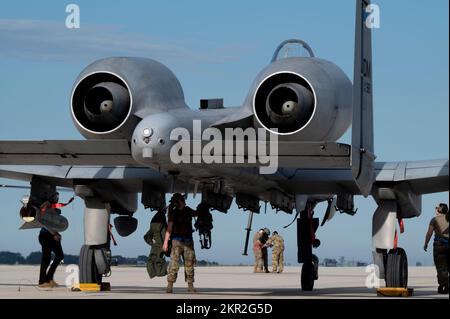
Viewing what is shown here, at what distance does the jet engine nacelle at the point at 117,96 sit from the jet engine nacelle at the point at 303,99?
1.51 m

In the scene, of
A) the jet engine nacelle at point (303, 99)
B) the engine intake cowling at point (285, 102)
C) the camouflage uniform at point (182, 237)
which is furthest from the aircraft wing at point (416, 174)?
the camouflage uniform at point (182, 237)

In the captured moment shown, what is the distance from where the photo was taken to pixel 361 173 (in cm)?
1394

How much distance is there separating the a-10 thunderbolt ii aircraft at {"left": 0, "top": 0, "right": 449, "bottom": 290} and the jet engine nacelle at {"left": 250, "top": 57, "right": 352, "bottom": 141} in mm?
16

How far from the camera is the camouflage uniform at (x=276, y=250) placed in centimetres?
3705

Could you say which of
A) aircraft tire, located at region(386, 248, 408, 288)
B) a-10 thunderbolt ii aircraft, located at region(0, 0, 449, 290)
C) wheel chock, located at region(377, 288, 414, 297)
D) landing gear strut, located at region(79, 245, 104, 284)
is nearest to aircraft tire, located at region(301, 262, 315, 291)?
a-10 thunderbolt ii aircraft, located at region(0, 0, 449, 290)

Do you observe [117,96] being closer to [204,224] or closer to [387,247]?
[204,224]

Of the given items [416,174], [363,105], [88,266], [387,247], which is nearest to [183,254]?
[88,266]

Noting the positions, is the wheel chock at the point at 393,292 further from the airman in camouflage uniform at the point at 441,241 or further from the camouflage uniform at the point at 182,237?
the camouflage uniform at the point at 182,237

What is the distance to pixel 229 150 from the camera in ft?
44.9

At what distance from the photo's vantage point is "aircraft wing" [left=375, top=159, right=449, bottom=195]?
16516mm
